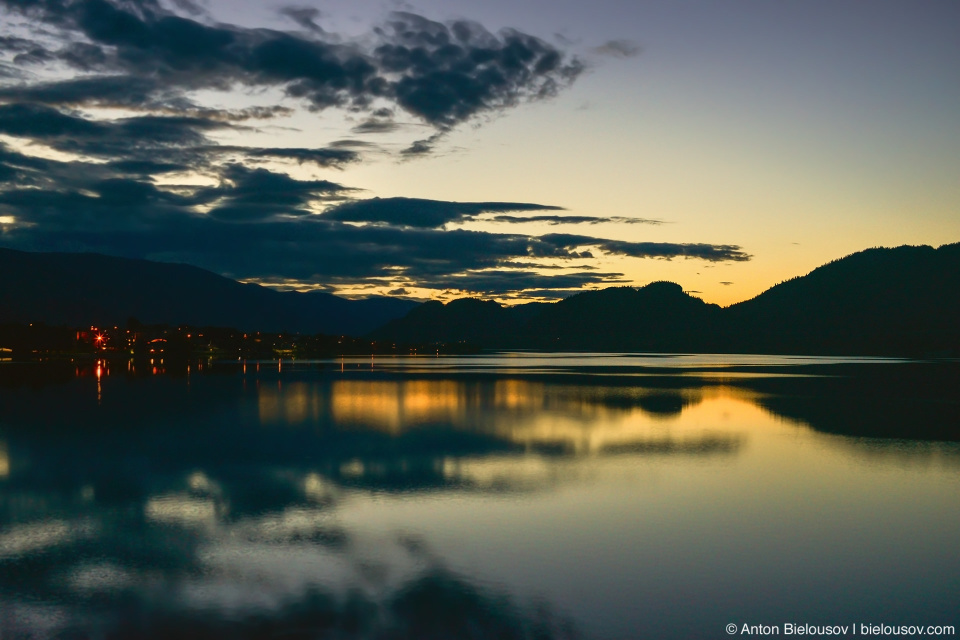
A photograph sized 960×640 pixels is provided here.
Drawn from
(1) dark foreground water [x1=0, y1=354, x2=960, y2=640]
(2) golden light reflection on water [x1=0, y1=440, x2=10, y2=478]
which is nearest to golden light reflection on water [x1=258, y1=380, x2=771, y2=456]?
(1) dark foreground water [x1=0, y1=354, x2=960, y2=640]

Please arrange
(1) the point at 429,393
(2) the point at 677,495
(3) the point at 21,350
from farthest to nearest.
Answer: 1. (3) the point at 21,350
2. (1) the point at 429,393
3. (2) the point at 677,495

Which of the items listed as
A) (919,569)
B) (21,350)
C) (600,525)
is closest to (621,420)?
(600,525)

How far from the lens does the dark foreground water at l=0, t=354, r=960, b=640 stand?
37.8 ft

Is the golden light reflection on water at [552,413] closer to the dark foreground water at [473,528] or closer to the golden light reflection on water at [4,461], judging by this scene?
the dark foreground water at [473,528]

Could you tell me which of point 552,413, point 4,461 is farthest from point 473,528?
point 552,413

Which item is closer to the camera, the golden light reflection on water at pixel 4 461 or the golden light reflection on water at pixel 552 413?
the golden light reflection on water at pixel 4 461

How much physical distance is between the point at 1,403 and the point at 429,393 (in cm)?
2912

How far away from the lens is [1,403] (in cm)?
4778

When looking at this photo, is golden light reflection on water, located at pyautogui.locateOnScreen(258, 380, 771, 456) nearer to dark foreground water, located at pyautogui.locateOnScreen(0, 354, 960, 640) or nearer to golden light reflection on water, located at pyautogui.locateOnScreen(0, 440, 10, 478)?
dark foreground water, located at pyautogui.locateOnScreen(0, 354, 960, 640)

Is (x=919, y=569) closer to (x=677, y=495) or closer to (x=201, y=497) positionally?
(x=677, y=495)

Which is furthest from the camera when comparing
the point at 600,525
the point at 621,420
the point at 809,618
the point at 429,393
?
the point at 429,393

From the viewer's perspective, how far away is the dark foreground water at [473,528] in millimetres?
11531

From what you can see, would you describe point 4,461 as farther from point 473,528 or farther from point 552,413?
point 552,413

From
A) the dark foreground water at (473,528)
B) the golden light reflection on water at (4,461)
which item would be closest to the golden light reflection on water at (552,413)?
the dark foreground water at (473,528)
